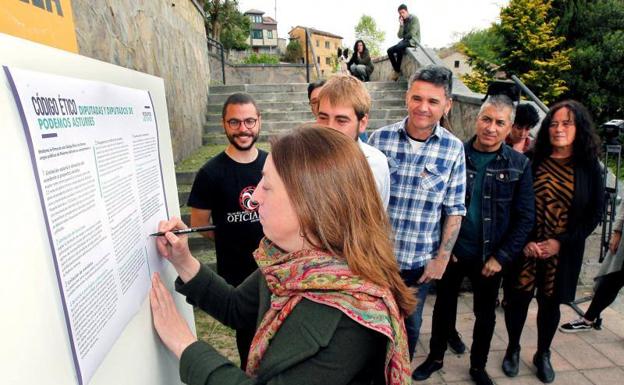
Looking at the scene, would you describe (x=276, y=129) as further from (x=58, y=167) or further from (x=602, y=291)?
(x=58, y=167)

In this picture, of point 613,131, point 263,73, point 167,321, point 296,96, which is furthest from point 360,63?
point 167,321

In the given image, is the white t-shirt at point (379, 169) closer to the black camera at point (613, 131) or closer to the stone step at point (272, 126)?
the black camera at point (613, 131)

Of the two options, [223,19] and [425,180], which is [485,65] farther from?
[425,180]

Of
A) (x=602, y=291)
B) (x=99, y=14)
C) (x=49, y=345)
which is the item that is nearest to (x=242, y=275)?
(x=49, y=345)

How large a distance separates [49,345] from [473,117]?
522 centimetres

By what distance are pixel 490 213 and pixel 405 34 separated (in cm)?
712

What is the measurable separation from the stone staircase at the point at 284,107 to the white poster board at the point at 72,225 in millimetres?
5511

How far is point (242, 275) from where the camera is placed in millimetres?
2232

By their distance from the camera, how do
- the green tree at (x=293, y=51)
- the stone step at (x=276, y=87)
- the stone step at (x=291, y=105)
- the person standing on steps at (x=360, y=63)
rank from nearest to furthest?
the stone step at (x=291, y=105)
the stone step at (x=276, y=87)
the person standing on steps at (x=360, y=63)
the green tree at (x=293, y=51)

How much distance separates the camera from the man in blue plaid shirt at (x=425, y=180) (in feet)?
7.43

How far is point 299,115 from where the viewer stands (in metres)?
7.31

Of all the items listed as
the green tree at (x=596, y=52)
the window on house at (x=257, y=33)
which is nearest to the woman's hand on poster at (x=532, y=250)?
the green tree at (x=596, y=52)

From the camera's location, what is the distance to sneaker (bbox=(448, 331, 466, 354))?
2.98m

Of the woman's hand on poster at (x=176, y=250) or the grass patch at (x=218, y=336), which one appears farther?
the grass patch at (x=218, y=336)
